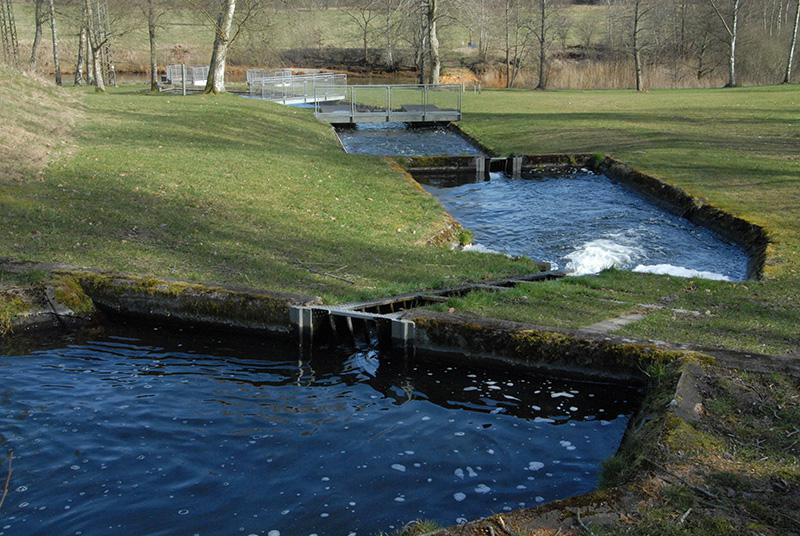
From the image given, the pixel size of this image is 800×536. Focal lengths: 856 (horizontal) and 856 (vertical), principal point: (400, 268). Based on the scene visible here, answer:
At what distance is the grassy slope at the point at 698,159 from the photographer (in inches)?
391

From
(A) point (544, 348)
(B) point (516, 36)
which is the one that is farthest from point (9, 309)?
(B) point (516, 36)

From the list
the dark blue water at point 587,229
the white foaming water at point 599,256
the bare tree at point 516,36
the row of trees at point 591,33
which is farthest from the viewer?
the bare tree at point 516,36

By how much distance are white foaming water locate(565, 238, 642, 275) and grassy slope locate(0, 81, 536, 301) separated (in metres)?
1.47

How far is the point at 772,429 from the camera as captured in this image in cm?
661

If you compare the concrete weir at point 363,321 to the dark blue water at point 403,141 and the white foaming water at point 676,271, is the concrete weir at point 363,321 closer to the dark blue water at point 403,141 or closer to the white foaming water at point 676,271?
the white foaming water at point 676,271

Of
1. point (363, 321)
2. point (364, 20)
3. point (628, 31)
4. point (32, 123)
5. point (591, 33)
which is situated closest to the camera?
point (363, 321)

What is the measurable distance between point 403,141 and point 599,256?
1939 centimetres

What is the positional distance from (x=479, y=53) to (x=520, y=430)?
240 ft

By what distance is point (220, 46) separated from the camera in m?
40.1

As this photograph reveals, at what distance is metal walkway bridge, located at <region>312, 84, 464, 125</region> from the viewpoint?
38.8 meters

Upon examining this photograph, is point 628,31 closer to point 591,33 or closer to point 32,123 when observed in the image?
point 591,33

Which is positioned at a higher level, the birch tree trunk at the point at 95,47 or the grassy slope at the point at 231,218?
Result: the birch tree trunk at the point at 95,47

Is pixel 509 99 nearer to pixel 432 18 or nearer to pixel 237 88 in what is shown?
pixel 432 18

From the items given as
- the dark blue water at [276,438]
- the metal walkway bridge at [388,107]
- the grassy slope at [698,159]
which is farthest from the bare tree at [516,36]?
the dark blue water at [276,438]
